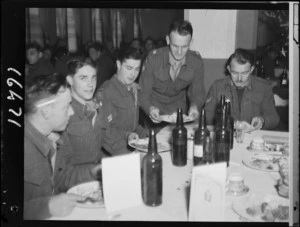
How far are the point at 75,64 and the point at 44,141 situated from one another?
1.42 ft

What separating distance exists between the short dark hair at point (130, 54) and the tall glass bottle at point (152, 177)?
0.62 m

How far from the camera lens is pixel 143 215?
103 centimetres

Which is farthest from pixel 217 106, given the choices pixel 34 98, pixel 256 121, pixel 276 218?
pixel 34 98

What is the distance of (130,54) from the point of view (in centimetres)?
159

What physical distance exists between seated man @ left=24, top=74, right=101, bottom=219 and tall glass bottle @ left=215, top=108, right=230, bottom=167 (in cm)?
48

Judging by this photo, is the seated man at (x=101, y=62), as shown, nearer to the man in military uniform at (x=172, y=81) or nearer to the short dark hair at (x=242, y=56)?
the man in military uniform at (x=172, y=81)

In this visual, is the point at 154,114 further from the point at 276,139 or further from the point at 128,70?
the point at 276,139

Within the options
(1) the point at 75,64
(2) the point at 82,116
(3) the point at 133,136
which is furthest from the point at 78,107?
(3) the point at 133,136

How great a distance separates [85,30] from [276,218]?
1.07 metres

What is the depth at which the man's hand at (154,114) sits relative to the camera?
5.47 feet

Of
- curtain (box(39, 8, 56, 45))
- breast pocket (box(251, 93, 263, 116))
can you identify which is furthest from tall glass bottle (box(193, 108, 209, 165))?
curtain (box(39, 8, 56, 45))

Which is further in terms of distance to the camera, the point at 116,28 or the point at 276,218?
the point at 116,28

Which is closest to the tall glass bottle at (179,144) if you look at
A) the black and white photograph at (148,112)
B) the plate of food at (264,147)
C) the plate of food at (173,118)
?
the black and white photograph at (148,112)

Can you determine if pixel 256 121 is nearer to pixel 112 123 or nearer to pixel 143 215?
pixel 112 123
